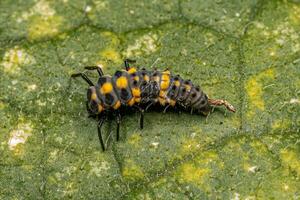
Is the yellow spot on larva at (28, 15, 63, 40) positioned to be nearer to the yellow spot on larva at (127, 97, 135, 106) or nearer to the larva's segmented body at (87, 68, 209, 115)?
the larva's segmented body at (87, 68, 209, 115)

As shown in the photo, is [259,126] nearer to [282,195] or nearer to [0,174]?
[282,195]

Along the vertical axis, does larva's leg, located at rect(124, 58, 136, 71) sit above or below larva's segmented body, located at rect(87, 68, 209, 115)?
above

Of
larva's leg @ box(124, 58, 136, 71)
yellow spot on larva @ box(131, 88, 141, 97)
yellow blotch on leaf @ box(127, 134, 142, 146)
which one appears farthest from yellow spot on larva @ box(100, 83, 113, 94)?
yellow blotch on leaf @ box(127, 134, 142, 146)

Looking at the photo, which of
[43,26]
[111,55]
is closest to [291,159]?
[111,55]

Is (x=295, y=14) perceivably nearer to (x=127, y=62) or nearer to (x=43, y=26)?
(x=127, y=62)

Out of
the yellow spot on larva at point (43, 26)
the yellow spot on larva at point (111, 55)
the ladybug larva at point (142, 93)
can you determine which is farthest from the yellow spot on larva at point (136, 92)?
the yellow spot on larva at point (43, 26)

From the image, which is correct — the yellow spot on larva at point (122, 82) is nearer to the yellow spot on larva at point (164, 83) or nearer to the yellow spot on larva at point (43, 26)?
the yellow spot on larva at point (164, 83)

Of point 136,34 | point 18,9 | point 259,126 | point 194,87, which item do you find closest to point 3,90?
point 18,9
